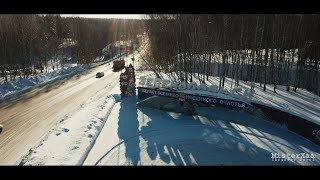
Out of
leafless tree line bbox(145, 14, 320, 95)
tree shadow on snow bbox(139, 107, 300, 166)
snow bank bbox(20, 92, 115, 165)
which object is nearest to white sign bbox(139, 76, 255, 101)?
tree shadow on snow bbox(139, 107, 300, 166)

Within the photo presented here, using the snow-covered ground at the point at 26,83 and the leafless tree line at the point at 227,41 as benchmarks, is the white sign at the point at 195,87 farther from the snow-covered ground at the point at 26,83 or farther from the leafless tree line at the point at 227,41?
the snow-covered ground at the point at 26,83

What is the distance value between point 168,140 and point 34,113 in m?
Result: 12.2

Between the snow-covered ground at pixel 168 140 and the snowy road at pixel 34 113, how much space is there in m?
1.15

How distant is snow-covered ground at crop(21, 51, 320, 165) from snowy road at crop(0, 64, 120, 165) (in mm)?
1151

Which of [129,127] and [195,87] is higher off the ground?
[195,87]

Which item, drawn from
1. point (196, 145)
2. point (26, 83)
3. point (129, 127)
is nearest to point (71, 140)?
point (129, 127)

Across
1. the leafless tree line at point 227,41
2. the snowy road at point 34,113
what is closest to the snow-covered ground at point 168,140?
the snowy road at point 34,113

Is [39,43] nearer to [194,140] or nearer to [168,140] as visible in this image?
[168,140]

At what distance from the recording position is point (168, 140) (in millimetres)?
17984

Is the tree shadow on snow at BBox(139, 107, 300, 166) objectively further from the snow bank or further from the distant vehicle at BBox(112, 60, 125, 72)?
the distant vehicle at BBox(112, 60, 125, 72)

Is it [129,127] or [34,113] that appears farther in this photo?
[34,113]
